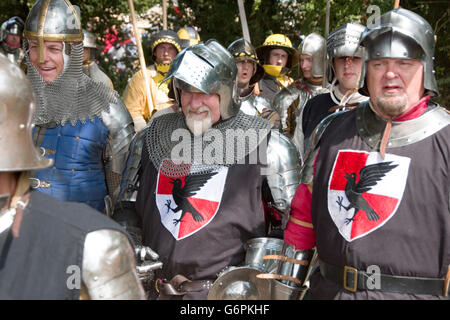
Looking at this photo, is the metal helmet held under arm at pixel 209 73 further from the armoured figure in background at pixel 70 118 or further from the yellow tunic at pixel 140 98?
the yellow tunic at pixel 140 98

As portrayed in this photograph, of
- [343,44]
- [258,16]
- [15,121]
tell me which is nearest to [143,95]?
[343,44]

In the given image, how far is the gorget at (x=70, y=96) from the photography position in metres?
4.09

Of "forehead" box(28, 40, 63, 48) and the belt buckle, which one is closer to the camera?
the belt buckle

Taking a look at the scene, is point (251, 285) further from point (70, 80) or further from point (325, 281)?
point (70, 80)

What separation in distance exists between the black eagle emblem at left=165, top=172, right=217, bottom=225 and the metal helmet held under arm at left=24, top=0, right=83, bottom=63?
148 centimetres

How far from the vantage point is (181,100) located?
12.2 feet

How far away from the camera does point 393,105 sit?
2.77 meters

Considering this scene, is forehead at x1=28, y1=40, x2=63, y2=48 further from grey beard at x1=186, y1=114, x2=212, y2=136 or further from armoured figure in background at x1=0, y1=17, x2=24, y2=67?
armoured figure in background at x1=0, y1=17, x2=24, y2=67

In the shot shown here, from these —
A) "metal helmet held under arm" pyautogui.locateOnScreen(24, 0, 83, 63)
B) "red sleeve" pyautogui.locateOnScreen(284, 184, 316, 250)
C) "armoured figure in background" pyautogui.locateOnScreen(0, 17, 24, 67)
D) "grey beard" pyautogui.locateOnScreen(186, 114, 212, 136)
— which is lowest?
"red sleeve" pyautogui.locateOnScreen(284, 184, 316, 250)

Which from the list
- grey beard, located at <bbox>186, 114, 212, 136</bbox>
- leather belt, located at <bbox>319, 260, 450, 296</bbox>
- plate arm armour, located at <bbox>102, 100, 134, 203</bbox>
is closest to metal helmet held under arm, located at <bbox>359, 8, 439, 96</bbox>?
leather belt, located at <bbox>319, 260, 450, 296</bbox>

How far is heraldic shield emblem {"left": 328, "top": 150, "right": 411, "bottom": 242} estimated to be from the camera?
2.66 m

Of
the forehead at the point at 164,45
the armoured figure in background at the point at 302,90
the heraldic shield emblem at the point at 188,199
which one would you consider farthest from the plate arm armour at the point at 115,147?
the forehead at the point at 164,45

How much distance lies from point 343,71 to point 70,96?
2.24m
